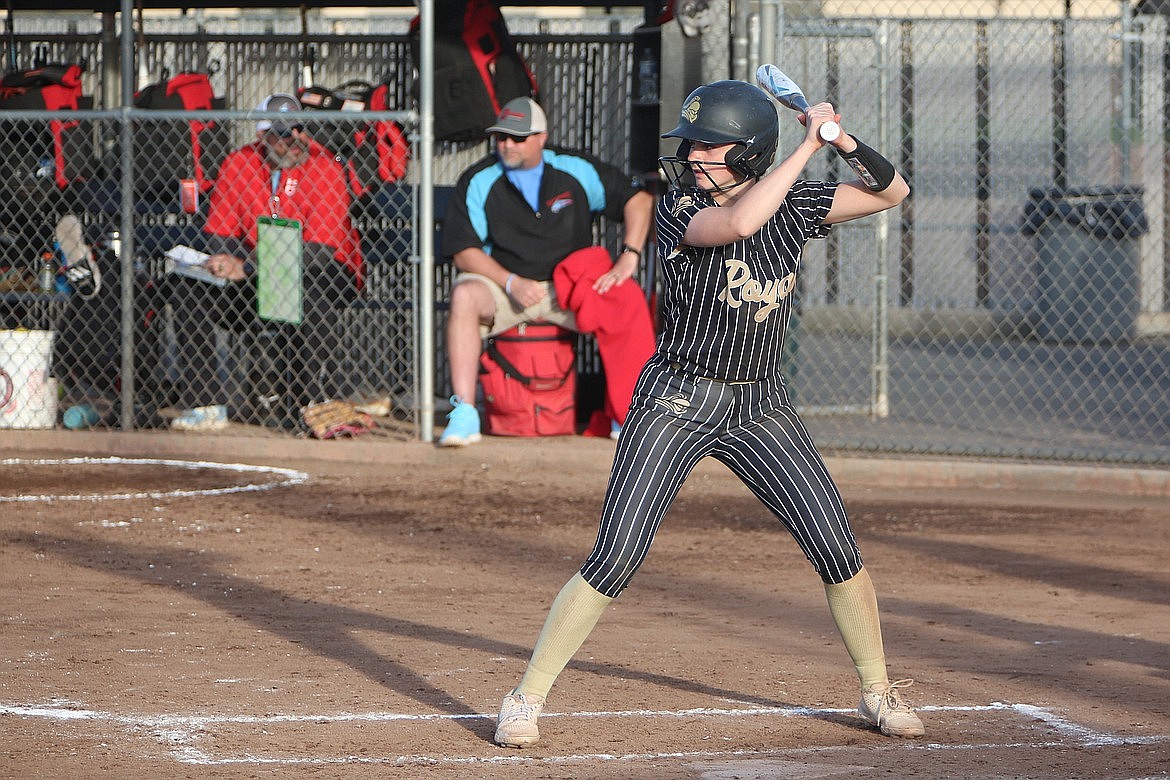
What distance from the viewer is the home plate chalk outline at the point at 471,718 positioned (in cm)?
438

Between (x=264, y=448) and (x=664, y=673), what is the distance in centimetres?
551

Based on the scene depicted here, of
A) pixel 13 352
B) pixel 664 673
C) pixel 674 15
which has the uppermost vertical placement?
pixel 674 15

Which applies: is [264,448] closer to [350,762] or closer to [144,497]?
[144,497]

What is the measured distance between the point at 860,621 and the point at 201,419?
7126 mm

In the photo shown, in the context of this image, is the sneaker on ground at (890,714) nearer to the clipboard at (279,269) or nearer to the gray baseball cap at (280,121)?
the clipboard at (279,269)

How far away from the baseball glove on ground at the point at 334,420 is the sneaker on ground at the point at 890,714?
6.27 metres

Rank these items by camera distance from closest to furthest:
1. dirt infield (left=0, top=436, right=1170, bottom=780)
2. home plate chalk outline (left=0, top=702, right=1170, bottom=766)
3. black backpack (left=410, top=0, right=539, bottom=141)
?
home plate chalk outline (left=0, top=702, right=1170, bottom=766), dirt infield (left=0, top=436, right=1170, bottom=780), black backpack (left=410, top=0, right=539, bottom=141)

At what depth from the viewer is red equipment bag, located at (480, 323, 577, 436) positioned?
1040 cm

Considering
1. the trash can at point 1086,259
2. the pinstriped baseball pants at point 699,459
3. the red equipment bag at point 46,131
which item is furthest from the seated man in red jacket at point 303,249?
the trash can at point 1086,259

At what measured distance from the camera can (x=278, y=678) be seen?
526 cm

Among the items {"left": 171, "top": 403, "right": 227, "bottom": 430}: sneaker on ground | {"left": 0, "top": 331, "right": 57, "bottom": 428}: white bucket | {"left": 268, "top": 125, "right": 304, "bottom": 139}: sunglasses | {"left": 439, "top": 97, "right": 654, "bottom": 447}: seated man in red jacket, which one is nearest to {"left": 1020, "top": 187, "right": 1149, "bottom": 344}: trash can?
{"left": 439, "top": 97, "right": 654, "bottom": 447}: seated man in red jacket

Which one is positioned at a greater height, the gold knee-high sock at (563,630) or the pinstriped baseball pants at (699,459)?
the pinstriped baseball pants at (699,459)

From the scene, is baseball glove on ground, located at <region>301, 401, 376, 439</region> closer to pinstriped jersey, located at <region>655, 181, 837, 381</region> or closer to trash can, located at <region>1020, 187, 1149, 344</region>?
pinstriped jersey, located at <region>655, 181, 837, 381</region>

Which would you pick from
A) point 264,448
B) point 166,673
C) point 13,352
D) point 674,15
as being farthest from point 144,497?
point 674,15
